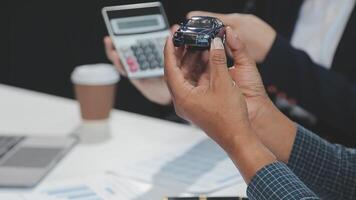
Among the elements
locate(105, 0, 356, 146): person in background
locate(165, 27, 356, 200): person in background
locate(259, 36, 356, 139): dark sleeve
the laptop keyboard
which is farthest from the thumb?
the laptop keyboard

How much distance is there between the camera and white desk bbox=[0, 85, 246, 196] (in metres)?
1.06

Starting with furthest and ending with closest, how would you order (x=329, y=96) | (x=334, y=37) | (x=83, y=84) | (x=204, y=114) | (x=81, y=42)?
(x=81, y=42) < (x=334, y=37) < (x=329, y=96) < (x=83, y=84) < (x=204, y=114)

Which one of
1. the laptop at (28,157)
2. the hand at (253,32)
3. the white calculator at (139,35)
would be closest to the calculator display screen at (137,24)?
the white calculator at (139,35)

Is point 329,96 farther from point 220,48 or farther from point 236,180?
point 220,48

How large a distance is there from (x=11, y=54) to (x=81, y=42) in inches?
12.9

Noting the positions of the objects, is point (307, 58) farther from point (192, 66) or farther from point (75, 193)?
point (75, 193)

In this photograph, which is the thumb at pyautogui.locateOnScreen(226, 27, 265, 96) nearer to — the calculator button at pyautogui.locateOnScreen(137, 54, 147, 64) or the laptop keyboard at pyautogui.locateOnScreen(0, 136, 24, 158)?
the calculator button at pyautogui.locateOnScreen(137, 54, 147, 64)

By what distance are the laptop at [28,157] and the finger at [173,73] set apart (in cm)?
34

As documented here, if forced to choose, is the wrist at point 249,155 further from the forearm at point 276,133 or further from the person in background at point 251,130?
the forearm at point 276,133

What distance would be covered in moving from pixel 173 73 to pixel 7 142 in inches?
19.7

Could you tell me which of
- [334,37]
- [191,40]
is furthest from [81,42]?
[191,40]

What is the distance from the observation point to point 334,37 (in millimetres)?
1436

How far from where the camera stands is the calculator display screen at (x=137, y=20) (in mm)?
1145

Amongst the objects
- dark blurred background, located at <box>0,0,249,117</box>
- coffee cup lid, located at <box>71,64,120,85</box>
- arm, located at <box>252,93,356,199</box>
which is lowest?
dark blurred background, located at <box>0,0,249,117</box>
